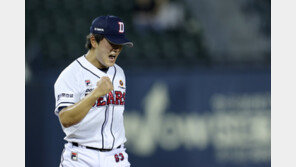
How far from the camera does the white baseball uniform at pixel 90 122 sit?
167 inches

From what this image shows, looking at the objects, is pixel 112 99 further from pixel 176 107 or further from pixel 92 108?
pixel 176 107

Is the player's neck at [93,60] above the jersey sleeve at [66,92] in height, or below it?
above

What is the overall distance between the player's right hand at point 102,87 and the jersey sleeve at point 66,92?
312mm

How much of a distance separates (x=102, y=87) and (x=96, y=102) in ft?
1.24

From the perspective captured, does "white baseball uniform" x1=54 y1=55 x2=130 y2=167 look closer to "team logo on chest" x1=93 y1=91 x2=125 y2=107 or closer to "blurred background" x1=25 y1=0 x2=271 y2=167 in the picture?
"team logo on chest" x1=93 y1=91 x2=125 y2=107

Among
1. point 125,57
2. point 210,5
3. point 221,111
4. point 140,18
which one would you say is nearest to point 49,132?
point 125,57

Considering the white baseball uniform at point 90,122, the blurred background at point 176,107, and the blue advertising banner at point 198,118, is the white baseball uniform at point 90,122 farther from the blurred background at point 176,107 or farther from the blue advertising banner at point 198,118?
the blue advertising banner at point 198,118

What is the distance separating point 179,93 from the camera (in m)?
8.53

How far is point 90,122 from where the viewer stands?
431 cm

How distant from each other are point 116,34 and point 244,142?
5.11 m

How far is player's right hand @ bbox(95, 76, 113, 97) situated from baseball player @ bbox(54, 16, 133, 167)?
16 centimetres

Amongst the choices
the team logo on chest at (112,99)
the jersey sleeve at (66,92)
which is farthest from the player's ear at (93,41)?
the team logo on chest at (112,99)

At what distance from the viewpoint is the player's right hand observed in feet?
A: 13.0

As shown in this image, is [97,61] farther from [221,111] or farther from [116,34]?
[221,111]
